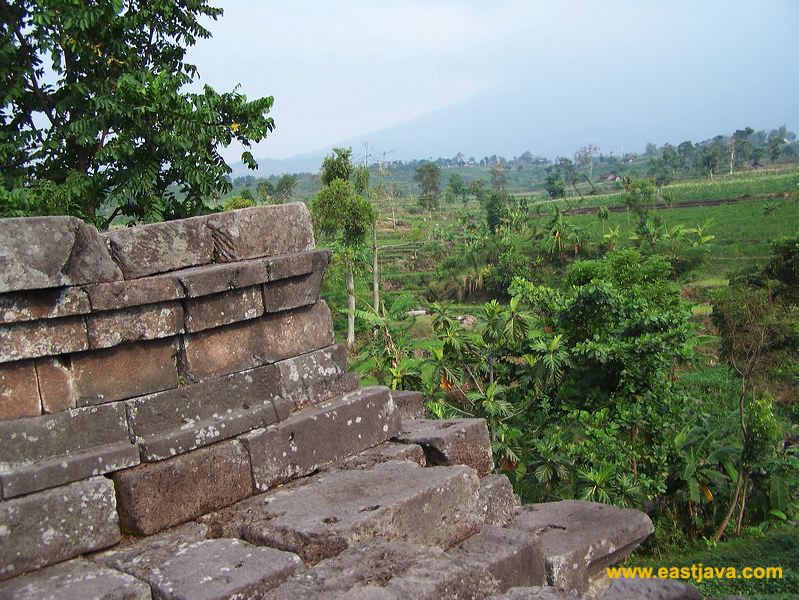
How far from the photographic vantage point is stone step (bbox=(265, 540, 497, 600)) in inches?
110

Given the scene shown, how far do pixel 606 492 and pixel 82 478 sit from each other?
7592mm

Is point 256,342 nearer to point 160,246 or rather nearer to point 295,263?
point 295,263

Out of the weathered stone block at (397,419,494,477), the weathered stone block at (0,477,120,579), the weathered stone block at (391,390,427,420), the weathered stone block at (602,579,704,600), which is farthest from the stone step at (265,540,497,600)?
the weathered stone block at (602,579,704,600)

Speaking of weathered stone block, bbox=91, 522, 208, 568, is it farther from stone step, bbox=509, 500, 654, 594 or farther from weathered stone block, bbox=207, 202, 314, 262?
stone step, bbox=509, 500, 654, 594

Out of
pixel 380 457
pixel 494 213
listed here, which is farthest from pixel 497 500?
pixel 494 213

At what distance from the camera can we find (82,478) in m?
3.33

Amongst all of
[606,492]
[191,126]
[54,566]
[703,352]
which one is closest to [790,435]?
[606,492]

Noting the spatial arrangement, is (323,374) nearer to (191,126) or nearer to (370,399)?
(370,399)

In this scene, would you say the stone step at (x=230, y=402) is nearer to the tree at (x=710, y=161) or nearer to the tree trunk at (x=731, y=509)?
the tree trunk at (x=731, y=509)

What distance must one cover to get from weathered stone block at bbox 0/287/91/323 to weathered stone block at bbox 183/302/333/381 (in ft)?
2.03

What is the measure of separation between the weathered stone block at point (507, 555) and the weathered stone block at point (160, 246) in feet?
6.70

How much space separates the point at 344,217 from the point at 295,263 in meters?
22.1

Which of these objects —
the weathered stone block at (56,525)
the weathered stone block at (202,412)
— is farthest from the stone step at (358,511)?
the weathered stone block at (56,525)

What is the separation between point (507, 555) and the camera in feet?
12.0
